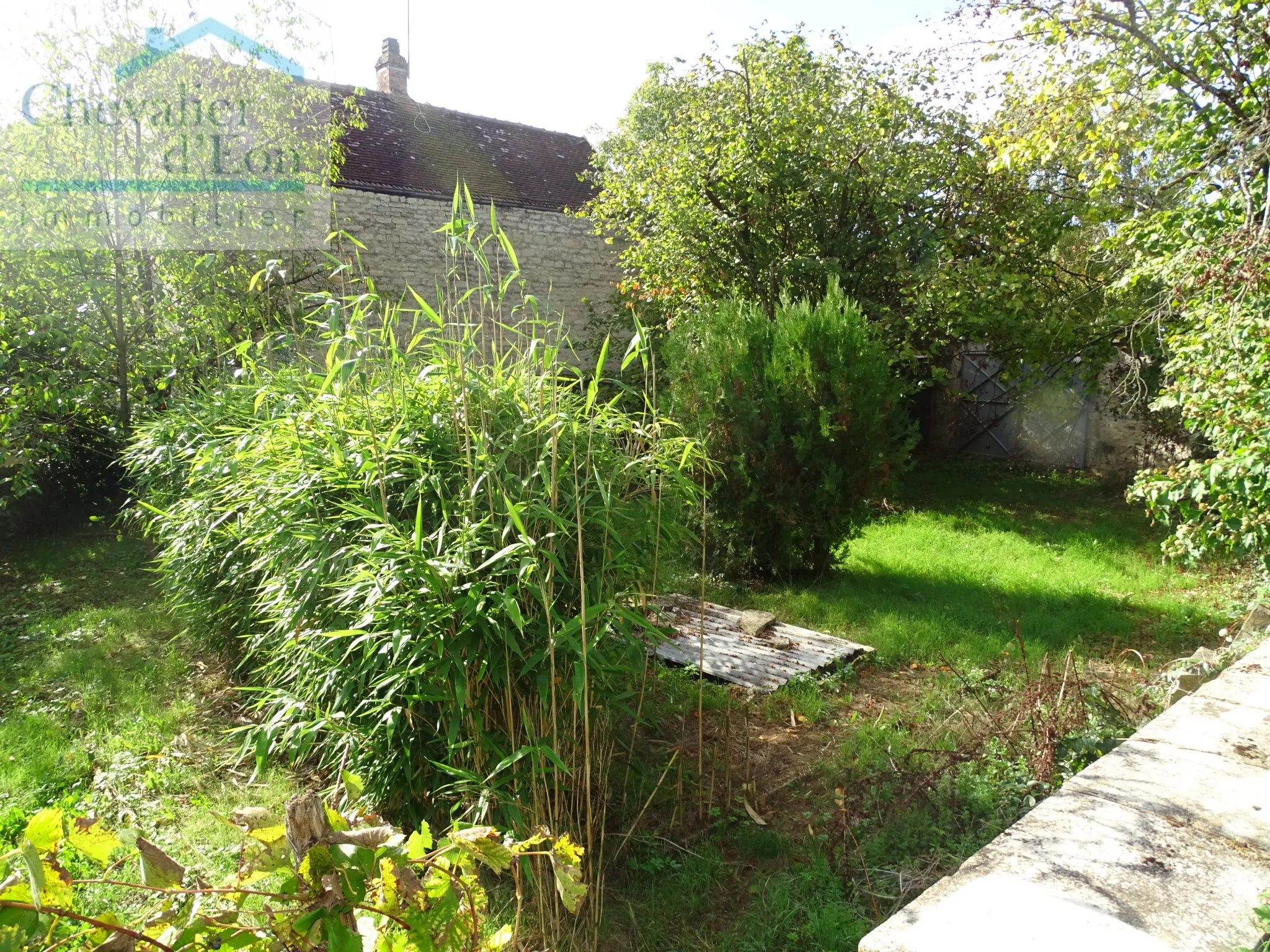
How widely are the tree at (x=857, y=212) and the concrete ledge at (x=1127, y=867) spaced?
719 centimetres

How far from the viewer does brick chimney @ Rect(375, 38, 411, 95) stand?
54.1ft

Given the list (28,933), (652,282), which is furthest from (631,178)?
(28,933)

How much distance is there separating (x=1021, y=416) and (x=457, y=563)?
1184cm

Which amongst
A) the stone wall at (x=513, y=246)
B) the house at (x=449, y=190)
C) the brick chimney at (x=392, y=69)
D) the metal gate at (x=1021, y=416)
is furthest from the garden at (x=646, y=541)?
the brick chimney at (x=392, y=69)

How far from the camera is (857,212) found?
958cm

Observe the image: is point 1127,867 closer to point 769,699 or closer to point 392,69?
point 769,699

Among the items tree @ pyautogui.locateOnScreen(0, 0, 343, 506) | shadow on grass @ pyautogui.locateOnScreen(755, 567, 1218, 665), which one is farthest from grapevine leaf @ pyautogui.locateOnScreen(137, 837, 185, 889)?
tree @ pyautogui.locateOnScreen(0, 0, 343, 506)

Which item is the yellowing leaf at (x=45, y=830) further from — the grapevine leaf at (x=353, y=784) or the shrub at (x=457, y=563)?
the shrub at (x=457, y=563)

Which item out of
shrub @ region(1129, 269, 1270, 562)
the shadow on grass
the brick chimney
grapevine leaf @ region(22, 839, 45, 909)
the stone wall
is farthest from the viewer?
the brick chimney

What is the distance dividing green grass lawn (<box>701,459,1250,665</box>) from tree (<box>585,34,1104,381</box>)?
6.77 ft

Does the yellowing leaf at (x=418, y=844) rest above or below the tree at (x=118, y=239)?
below

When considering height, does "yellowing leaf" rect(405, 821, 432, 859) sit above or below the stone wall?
below

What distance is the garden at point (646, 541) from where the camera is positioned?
250 cm

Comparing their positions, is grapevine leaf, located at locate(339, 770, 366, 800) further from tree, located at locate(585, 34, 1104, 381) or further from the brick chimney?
the brick chimney
